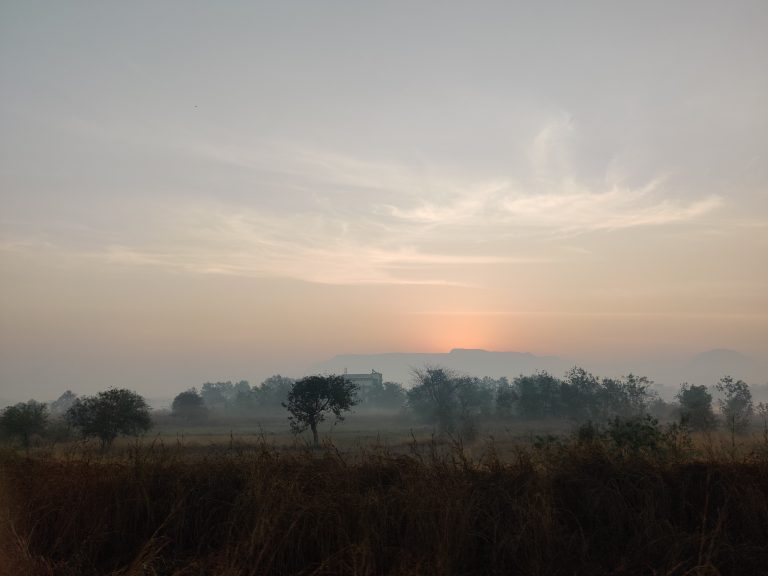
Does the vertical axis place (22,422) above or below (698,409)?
above

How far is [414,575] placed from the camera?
18.6 ft

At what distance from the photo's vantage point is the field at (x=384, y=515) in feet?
21.0

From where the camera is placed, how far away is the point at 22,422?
39.1 m

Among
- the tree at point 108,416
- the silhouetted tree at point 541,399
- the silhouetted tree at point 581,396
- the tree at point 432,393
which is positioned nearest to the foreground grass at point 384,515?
the tree at point 108,416

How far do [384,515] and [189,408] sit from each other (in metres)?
88.4

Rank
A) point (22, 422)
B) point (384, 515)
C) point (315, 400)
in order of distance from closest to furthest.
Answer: point (384, 515) → point (22, 422) → point (315, 400)

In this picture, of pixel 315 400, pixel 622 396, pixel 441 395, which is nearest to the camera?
pixel 315 400

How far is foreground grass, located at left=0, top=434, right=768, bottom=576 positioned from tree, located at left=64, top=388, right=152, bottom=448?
109ft

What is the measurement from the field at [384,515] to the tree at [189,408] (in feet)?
260

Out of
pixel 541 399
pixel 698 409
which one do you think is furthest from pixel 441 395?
pixel 698 409

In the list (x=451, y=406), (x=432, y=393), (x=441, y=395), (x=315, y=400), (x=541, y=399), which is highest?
(x=315, y=400)

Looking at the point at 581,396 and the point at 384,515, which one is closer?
the point at 384,515

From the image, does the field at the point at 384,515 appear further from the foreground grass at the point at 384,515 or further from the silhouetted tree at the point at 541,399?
the silhouetted tree at the point at 541,399

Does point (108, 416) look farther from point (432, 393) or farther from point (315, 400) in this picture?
point (432, 393)
